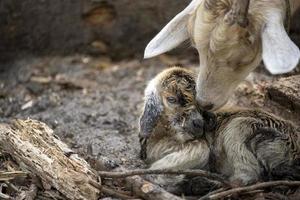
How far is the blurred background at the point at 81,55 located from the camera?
7.42 meters

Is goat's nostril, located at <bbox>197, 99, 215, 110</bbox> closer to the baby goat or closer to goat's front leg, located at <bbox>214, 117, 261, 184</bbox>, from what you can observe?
the baby goat

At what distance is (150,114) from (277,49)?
39.9 inches

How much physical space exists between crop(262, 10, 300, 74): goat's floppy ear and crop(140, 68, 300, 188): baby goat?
0.54 m

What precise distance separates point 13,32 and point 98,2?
945 millimetres

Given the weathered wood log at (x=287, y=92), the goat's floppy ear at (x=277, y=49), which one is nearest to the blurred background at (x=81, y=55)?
the weathered wood log at (x=287, y=92)

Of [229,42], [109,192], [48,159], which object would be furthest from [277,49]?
[48,159]

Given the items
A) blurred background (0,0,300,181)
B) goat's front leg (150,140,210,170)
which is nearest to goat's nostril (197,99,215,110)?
goat's front leg (150,140,210,170)

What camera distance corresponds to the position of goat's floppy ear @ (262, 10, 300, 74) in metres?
5.00

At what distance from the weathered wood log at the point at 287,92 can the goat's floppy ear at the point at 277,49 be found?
80 cm

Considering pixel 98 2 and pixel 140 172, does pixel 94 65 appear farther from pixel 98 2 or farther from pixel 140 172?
pixel 140 172

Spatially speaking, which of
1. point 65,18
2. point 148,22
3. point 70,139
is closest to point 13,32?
point 65,18

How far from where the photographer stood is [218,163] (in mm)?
5344

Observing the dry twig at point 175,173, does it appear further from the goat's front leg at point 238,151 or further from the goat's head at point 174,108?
the goat's head at point 174,108

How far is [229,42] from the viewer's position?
17.5 feet
